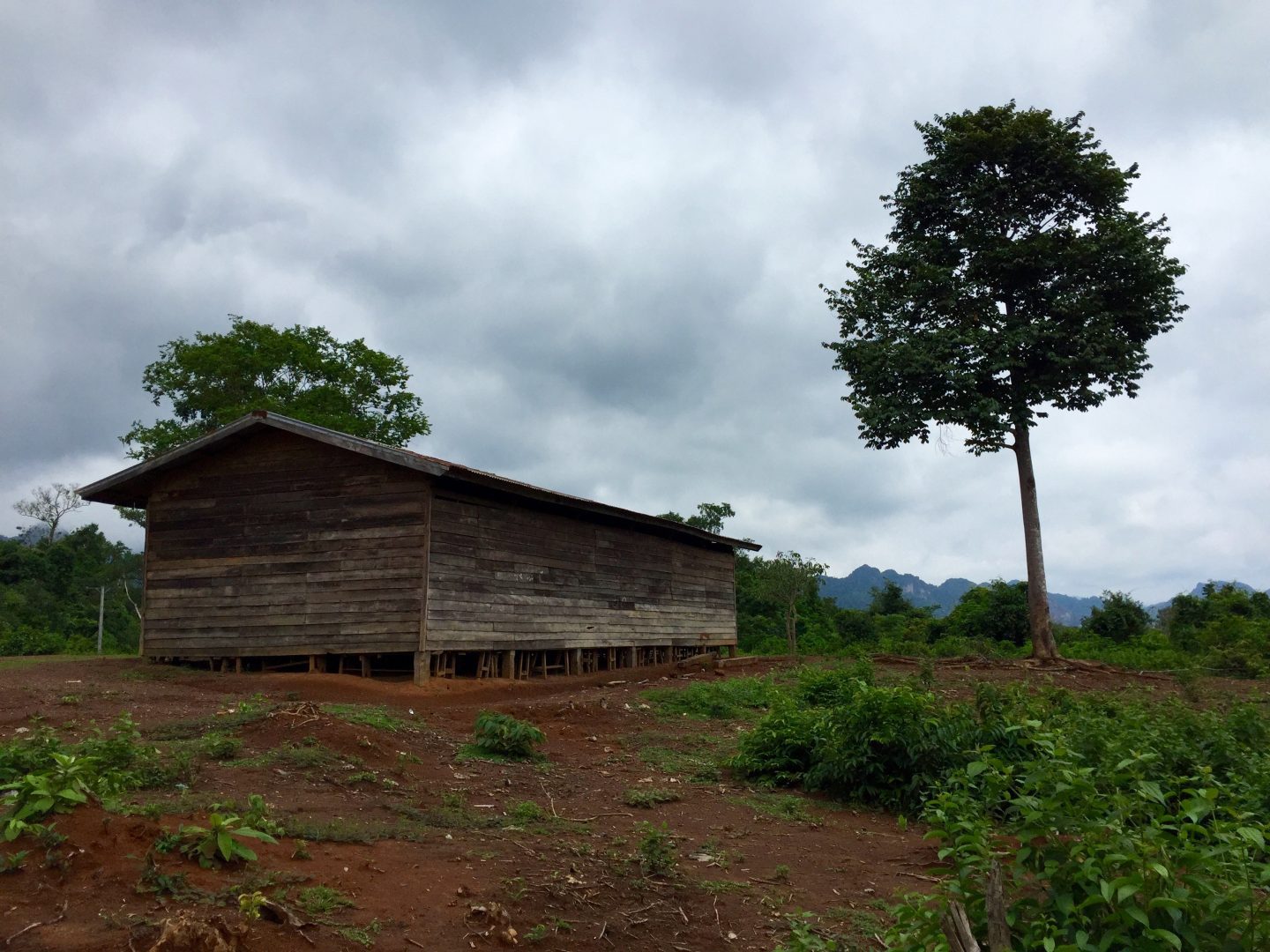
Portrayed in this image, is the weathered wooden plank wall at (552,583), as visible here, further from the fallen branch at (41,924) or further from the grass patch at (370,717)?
the fallen branch at (41,924)

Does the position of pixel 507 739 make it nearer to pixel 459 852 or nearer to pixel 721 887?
pixel 459 852

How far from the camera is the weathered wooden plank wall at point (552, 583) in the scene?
16.1 metres

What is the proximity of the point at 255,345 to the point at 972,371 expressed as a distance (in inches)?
1029

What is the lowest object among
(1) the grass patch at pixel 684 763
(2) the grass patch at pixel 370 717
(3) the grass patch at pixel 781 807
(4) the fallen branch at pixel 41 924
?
(3) the grass patch at pixel 781 807

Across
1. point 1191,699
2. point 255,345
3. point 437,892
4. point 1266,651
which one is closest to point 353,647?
point 437,892

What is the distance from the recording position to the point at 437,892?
16.0 feet

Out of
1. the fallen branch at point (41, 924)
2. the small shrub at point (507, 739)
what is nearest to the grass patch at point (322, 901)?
the fallen branch at point (41, 924)

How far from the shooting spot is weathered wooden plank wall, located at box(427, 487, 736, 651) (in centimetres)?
1606

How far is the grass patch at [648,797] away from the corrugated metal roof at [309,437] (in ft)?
25.6

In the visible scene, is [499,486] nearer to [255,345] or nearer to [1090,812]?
[1090,812]

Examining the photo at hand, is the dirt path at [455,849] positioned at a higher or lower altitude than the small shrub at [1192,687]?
lower

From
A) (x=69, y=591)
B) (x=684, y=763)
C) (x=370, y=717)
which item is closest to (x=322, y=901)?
(x=684, y=763)

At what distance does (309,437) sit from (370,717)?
702 cm

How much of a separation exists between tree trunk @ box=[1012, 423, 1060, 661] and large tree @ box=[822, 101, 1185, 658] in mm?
30
